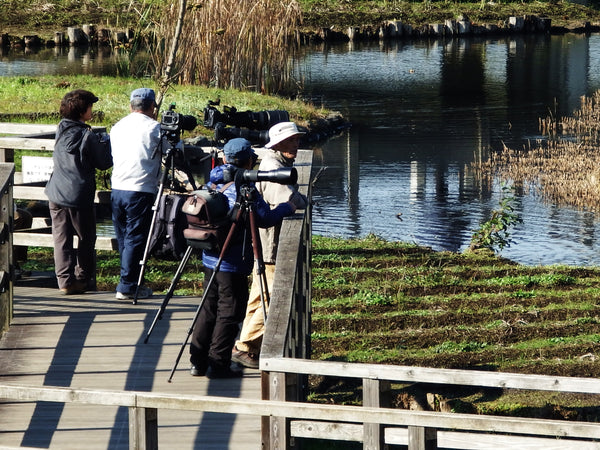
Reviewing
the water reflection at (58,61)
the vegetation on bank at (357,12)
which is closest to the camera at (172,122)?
the water reflection at (58,61)

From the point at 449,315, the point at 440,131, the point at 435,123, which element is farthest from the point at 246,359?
the point at 435,123

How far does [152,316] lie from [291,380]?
11.4 feet

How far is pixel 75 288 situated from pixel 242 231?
268 cm

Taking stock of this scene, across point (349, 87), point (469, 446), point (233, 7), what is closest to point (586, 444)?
point (469, 446)

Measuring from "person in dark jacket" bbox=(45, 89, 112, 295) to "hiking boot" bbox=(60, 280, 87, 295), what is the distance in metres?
0.21

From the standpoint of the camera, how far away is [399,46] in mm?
48969

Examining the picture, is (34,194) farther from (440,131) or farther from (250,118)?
(440,131)

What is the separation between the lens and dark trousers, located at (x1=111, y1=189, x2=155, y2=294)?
8.62m

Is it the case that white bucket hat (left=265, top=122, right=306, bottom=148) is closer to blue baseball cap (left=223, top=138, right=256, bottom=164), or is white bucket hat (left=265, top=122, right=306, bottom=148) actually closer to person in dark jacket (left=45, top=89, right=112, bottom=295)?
blue baseball cap (left=223, top=138, right=256, bottom=164)

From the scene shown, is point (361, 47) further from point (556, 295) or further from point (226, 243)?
point (226, 243)

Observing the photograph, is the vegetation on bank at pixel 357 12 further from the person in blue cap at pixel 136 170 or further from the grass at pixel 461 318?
the person in blue cap at pixel 136 170

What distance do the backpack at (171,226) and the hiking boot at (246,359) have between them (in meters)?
0.77

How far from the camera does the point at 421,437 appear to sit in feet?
15.8

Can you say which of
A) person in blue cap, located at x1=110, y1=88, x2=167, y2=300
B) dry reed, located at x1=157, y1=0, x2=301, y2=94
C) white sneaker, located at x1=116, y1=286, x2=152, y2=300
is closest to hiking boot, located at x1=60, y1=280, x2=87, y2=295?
white sneaker, located at x1=116, y1=286, x2=152, y2=300
